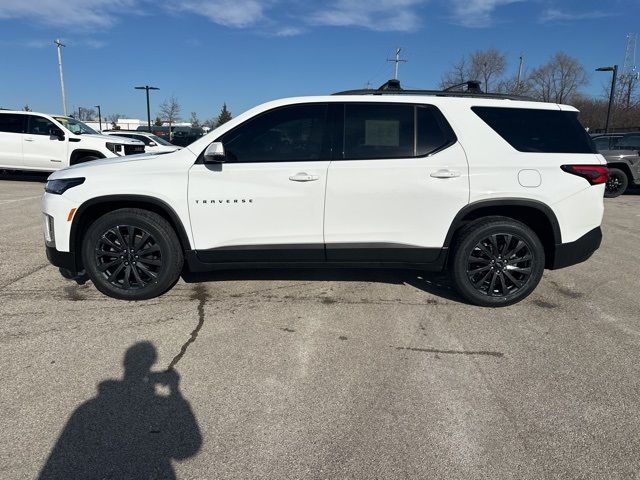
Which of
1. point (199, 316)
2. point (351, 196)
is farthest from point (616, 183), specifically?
point (199, 316)

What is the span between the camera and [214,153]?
371 cm

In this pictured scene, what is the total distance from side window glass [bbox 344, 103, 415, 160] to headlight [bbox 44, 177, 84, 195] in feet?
7.63

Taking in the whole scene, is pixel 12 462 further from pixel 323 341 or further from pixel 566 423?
pixel 566 423

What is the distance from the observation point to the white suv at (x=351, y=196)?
3895 mm

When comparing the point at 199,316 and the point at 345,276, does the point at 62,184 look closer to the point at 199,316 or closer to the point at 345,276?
the point at 199,316

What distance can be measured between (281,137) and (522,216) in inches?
90.2

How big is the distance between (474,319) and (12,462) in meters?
3.34

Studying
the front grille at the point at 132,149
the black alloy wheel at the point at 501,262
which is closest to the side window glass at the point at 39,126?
the front grille at the point at 132,149

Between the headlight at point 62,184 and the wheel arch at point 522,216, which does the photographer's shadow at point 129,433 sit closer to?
the headlight at point 62,184

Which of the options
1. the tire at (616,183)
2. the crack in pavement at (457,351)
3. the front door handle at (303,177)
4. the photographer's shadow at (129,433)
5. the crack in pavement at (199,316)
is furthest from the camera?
the tire at (616,183)

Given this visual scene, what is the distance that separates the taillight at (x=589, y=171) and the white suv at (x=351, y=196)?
0.04ft

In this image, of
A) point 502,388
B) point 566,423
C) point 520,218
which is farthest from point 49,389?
point 520,218

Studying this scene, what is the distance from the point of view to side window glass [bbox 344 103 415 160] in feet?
12.9

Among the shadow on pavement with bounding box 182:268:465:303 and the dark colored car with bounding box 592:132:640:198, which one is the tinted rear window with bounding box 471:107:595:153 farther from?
the dark colored car with bounding box 592:132:640:198
